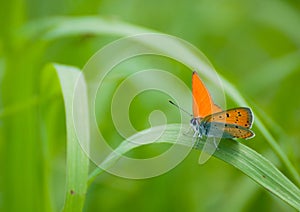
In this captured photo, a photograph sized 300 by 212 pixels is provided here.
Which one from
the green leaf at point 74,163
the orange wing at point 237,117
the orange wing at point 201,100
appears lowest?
the green leaf at point 74,163

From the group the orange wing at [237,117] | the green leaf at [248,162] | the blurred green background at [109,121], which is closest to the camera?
the green leaf at [248,162]

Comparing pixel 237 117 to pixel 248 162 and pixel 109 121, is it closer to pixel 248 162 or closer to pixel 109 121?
pixel 248 162

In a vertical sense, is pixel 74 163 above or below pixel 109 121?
below

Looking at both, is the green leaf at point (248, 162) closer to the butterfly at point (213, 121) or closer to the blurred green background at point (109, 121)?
the butterfly at point (213, 121)

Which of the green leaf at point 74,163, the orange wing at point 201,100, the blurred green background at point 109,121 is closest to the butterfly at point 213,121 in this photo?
the orange wing at point 201,100

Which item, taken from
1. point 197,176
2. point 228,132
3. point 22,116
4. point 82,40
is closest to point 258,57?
point 197,176

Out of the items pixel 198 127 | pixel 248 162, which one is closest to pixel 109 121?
pixel 198 127
